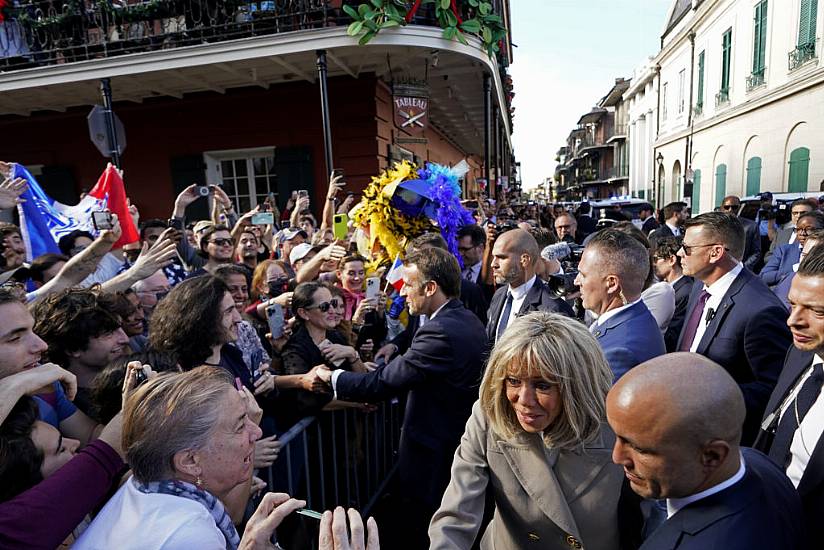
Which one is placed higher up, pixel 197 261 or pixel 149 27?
pixel 149 27

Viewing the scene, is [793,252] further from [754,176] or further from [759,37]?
[759,37]

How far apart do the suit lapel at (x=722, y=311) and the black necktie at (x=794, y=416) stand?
0.98m

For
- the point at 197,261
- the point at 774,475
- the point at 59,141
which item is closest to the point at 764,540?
the point at 774,475

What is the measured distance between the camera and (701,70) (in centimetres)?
2345

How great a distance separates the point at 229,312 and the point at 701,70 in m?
27.6

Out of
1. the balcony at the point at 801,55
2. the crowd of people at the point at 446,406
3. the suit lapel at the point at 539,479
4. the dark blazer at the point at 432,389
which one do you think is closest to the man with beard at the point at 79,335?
the crowd of people at the point at 446,406

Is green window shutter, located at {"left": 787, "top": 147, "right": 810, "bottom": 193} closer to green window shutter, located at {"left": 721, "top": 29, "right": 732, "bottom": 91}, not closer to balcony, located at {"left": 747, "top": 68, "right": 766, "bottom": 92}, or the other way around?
balcony, located at {"left": 747, "top": 68, "right": 766, "bottom": 92}

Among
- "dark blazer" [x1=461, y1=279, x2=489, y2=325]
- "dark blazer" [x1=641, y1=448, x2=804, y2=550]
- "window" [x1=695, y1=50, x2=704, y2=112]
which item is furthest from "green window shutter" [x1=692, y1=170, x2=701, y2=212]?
"dark blazer" [x1=641, y1=448, x2=804, y2=550]

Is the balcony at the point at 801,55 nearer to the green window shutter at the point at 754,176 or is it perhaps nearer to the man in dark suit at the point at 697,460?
the green window shutter at the point at 754,176

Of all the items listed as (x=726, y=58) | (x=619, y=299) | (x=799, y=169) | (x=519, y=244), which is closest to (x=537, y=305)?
(x=519, y=244)

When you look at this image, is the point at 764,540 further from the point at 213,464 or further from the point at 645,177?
the point at 645,177

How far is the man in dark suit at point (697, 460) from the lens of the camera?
3.87 ft

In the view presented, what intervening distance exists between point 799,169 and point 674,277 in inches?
567

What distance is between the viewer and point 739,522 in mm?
1169
